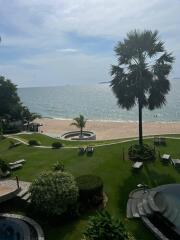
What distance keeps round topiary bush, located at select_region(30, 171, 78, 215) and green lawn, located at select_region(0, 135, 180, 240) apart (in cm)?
89

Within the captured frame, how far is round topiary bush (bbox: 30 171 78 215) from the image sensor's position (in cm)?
1742

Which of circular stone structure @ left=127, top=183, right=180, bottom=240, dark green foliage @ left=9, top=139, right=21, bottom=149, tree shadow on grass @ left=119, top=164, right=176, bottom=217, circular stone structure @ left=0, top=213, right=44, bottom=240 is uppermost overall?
dark green foliage @ left=9, top=139, right=21, bottom=149

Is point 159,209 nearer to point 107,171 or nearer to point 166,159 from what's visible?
point 107,171

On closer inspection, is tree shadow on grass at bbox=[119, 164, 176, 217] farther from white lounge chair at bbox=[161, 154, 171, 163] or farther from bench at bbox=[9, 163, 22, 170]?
bench at bbox=[9, 163, 22, 170]

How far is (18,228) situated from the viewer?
659 inches

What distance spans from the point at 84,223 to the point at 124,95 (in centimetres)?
1421

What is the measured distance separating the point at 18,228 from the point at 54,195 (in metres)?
2.65

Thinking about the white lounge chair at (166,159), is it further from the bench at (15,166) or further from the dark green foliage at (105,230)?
the dark green foliage at (105,230)

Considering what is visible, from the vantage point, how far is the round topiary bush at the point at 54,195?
17.4 metres

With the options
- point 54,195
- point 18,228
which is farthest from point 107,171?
point 18,228

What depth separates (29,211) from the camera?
1866 centimetres

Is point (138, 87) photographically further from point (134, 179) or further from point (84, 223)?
point (84, 223)

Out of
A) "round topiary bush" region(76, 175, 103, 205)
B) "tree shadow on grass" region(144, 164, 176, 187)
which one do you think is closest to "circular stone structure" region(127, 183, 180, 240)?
"tree shadow on grass" region(144, 164, 176, 187)

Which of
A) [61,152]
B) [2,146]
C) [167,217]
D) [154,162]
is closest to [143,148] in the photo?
[154,162]
